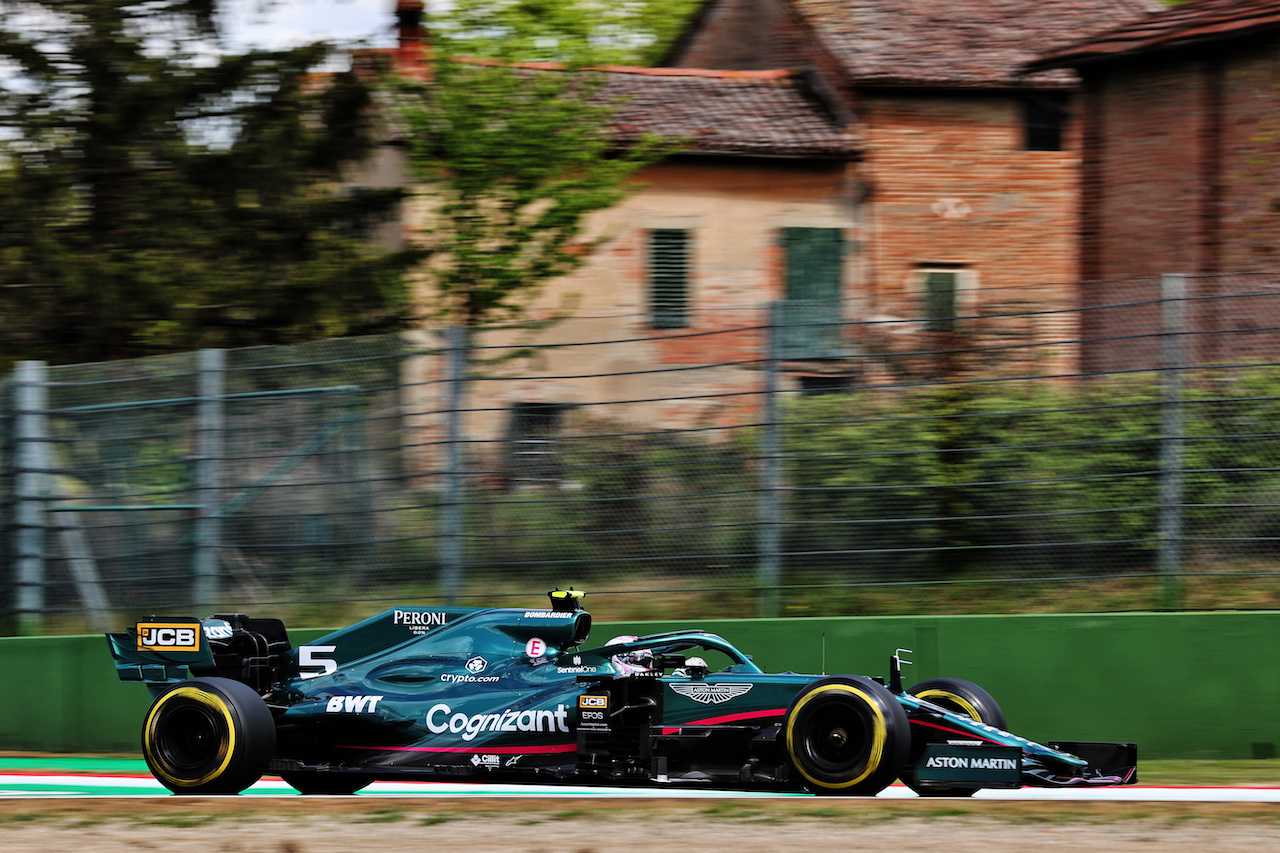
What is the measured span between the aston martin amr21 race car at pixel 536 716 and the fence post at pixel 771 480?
1826 mm

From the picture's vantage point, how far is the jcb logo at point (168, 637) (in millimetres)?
7418

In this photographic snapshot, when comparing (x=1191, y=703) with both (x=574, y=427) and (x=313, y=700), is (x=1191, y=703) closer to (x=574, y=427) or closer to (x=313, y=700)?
(x=574, y=427)

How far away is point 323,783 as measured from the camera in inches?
295

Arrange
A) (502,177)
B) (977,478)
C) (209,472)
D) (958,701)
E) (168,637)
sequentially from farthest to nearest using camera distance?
(502,177) → (209,472) → (977,478) → (168,637) → (958,701)

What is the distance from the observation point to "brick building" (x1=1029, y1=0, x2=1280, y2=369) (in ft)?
57.1

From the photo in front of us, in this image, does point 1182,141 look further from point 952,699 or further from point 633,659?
point 633,659

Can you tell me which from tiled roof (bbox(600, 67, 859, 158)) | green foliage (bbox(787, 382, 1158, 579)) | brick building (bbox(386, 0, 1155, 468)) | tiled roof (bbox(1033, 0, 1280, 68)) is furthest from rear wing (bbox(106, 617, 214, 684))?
tiled roof (bbox(600, 67, 859, 158))

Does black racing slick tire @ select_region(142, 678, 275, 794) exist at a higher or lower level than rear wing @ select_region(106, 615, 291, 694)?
lower

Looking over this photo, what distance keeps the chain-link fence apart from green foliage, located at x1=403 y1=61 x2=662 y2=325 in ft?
29.6

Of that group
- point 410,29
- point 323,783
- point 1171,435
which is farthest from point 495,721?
point 410,29

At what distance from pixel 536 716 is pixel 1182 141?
14.7m

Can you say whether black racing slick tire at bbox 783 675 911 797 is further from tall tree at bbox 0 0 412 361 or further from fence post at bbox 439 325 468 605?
tall tree at bbox 0 0 412 361

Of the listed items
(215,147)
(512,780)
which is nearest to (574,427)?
(512,780)

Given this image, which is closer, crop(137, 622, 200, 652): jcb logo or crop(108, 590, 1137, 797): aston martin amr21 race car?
crop(108, 590, 1137, 797): aston martin amr21 race car
